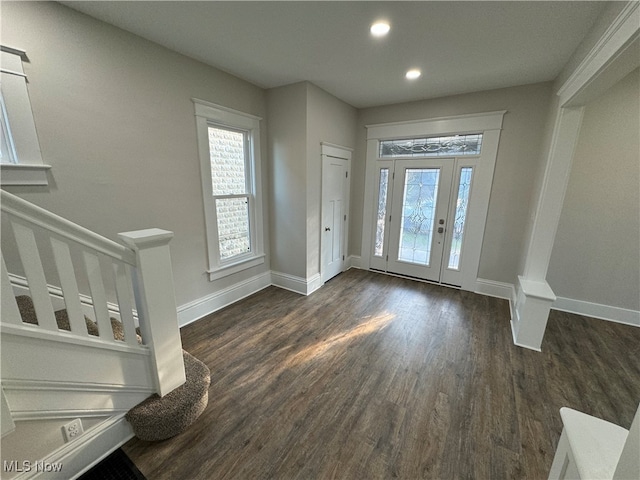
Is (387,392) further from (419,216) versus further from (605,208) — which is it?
(605,208)

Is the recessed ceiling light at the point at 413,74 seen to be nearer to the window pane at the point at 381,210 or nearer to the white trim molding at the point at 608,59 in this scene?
the white trim molding at the point at 608,59

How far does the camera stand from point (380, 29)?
6.49 ft

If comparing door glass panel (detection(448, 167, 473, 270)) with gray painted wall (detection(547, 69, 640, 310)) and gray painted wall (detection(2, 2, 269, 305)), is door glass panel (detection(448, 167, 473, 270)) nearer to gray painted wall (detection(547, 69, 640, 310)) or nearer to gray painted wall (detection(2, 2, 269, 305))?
gray painted wall (detection(547, 69, 640, 310))

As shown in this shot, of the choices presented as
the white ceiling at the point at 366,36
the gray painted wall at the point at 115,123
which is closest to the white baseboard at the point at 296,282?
the gray painted wall at the point at 115,123

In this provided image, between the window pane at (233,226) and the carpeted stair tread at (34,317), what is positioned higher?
the window pane at (233,226)

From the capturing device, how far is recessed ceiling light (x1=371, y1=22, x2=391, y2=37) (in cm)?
192

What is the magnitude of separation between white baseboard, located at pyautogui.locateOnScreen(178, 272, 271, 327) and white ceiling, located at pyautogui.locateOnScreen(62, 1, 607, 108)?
2530 millimetres

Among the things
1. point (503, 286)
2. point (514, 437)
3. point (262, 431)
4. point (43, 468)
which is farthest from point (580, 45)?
point (43, 468)

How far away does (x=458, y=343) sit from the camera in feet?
8.27

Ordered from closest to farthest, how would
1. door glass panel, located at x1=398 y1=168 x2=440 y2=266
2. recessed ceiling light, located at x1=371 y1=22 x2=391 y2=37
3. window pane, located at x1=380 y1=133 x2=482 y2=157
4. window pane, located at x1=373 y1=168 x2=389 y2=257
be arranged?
1. recessed ceiling light, located at x1=371 y1=22 x2=391 y2=37
2. window pane, located at x1=380 y1=133 x2=482 y2=157
3. door glass panel, located at x1=398 y1=168 x2=440 y2=266
4. window pane, located at x1=373 y1=168 x2=389 y2=257

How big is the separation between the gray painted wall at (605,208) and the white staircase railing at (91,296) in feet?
14.0

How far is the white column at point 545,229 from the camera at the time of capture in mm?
2314

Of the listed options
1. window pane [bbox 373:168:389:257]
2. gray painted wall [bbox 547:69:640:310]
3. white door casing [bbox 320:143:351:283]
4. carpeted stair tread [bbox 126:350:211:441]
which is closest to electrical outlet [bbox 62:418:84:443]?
carpeted stair tread [bbox 126:350:211:441]

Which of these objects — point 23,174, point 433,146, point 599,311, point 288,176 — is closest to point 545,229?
point 599,311
